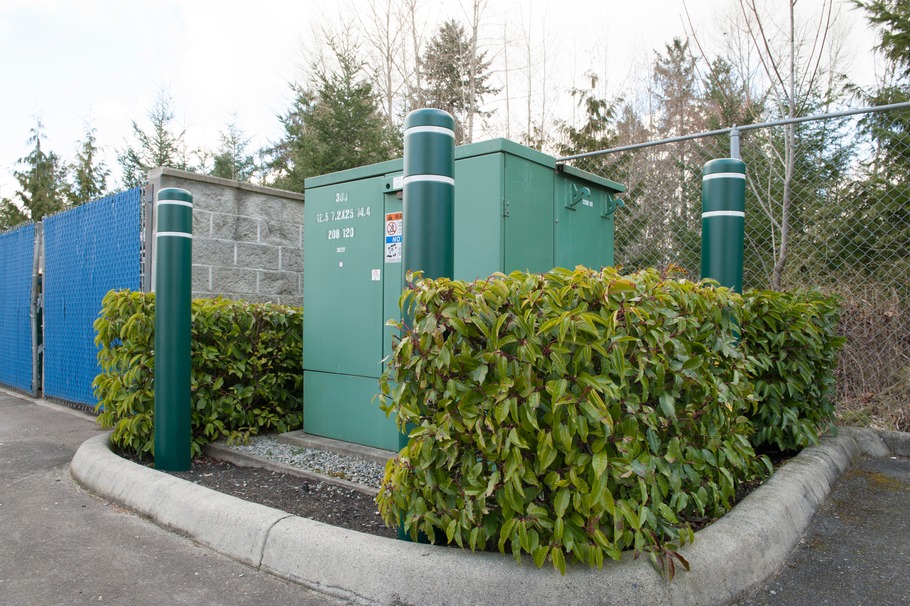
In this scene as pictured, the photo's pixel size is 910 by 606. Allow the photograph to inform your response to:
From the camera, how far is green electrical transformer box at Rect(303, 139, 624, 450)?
11.4 feet

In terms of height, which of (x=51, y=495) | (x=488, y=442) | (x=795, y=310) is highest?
(x=795, y=310)

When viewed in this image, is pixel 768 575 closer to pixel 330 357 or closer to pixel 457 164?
pixel 457 164

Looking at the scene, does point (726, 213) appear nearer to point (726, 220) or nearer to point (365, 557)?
point (726, 220)

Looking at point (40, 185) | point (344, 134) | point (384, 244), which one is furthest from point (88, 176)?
point (384, 244)

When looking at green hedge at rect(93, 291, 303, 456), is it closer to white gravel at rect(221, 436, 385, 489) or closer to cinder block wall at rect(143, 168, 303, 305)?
white gravel at rect(221, 436, 385, 489)

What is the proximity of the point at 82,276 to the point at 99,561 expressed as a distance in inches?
194

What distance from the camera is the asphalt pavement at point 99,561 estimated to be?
2.36 m

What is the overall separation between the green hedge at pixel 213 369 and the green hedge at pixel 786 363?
136 inches

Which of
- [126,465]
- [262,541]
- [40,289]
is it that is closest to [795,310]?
[262,541]

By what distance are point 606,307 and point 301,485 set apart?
2336mm

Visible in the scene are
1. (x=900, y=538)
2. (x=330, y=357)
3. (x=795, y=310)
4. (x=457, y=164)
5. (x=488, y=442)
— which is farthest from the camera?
(x=330, y=357)

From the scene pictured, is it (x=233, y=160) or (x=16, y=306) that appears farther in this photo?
(x=233, y=160)

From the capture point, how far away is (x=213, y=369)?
14.9ft

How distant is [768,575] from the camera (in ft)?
8.15
